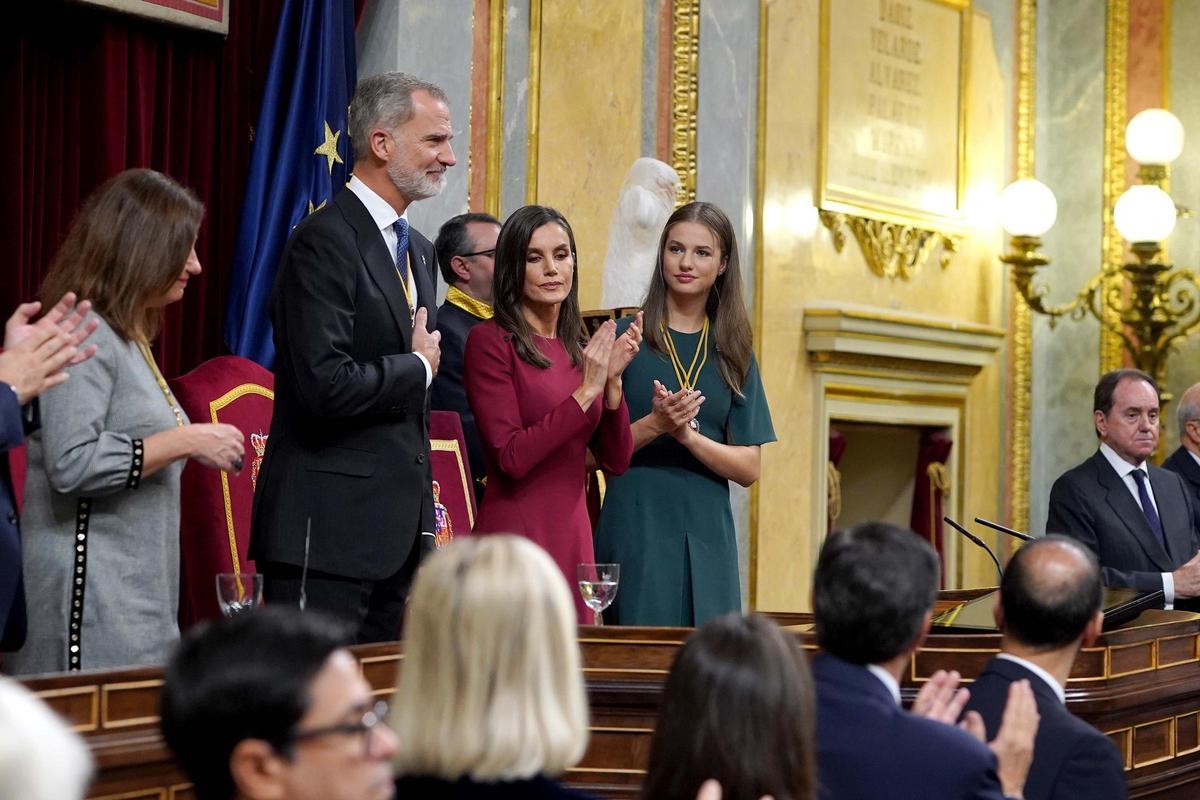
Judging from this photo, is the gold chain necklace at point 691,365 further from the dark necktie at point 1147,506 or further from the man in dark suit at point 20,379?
the dark necktie at point 1147,506

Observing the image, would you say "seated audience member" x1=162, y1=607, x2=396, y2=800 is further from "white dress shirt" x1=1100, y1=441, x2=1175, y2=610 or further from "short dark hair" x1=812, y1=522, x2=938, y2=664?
"white dress shirt" x1=1100, y1=441, x2=1175, y2=610

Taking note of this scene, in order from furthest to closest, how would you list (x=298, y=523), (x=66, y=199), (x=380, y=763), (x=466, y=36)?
(x=466, y=36), (x=66, y=199), (x=298, y=523), (x=380, y=763)

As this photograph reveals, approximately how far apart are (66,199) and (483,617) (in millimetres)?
3802

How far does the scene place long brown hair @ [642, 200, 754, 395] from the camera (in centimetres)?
417

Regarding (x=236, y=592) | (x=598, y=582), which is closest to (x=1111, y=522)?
(x=598, y=582)

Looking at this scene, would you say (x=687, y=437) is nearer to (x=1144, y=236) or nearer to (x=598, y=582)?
(x=598, y=582)

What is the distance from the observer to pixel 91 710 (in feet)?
8.52

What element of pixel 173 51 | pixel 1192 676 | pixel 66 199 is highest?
pixel 173 51

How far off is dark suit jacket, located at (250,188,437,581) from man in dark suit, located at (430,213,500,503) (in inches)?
55.0

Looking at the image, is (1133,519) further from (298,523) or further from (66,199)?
(66,199)

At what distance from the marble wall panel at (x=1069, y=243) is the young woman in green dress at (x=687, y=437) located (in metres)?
5.43

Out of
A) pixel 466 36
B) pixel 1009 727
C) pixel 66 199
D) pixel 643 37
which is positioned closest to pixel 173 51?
pixel 66 199

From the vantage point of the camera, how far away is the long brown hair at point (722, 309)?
4.17 metres

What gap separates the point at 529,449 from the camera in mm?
3701
